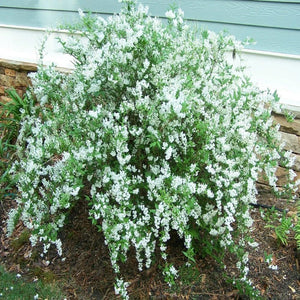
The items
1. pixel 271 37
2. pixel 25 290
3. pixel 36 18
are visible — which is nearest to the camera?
pixel 25 290

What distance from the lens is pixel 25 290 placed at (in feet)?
8.55

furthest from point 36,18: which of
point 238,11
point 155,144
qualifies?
point 155,144

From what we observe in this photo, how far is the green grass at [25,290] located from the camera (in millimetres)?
2557

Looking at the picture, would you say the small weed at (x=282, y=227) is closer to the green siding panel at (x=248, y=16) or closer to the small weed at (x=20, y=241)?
the green siding panel at (x=248, y=16)

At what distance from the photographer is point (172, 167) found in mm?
2406

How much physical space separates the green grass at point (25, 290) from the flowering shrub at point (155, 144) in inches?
15.7

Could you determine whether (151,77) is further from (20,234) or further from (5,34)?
(5,34)

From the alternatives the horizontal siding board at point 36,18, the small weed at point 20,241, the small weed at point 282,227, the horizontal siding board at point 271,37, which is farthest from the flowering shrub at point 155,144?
the horizontal siding board at point 36,18

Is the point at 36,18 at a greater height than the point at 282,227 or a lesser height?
greater

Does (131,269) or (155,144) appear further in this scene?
(131,269)

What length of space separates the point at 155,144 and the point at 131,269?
3.40ft

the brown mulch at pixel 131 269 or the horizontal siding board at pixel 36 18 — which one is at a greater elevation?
the horizontal siding board at pixel 36 18

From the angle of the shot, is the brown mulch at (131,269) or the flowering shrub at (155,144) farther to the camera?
the brown mulch at (131,269)

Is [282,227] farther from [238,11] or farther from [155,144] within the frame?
[238,11]
